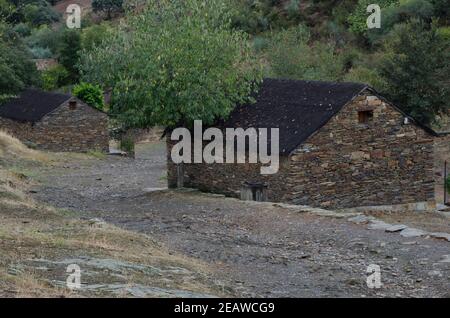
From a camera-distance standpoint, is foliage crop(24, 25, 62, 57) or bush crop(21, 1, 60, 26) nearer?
foliage crop(24, 25, 62, 57)

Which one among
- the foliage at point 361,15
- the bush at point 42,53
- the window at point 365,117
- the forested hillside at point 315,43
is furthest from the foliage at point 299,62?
the bush at point 42,53

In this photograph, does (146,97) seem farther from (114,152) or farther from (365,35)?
(365,35)

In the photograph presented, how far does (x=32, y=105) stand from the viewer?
43.9 metres

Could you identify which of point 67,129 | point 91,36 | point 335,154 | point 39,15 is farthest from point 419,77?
point 39,15

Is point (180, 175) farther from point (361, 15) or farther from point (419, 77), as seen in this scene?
point (361, 15)

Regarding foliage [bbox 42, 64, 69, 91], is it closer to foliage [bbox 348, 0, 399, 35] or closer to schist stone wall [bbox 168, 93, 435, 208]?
foliage [bbox 348, 0, 399, 35]

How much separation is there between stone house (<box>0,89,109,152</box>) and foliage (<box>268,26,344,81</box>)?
35.6ft

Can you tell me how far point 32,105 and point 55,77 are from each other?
18234 millimetres

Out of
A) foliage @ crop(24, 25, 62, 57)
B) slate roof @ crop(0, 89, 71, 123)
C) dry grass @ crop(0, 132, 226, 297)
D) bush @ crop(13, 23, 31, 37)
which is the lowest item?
dry grass @ crop(0, 132, 226, 297)

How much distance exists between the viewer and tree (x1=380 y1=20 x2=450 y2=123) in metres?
34.5

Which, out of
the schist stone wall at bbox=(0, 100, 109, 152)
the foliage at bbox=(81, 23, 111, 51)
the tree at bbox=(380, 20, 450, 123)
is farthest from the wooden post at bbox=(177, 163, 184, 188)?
the foliage at bbox=(81, 23, 111, 51)

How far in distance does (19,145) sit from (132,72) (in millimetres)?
16235

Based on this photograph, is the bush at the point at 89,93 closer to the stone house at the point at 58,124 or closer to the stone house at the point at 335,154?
the stone house at the point at 58,124

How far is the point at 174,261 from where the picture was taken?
44.5 ft
